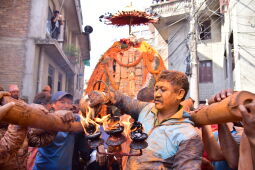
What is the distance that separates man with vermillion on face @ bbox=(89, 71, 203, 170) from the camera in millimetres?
1855

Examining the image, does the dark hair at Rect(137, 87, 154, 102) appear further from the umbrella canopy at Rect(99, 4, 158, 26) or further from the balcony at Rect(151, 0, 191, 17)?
the balcony at Rect(151, 0, 191, 17)

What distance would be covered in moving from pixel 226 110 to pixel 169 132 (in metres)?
0.58

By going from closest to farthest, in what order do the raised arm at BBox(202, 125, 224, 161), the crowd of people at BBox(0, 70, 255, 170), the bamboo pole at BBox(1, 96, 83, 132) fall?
1. the bamboo pole at BBox(1, 96, 83, 132)
2. the crowd of people at BBox(0, 70, 255, 170)
3. the raised arm at BBox(202, 125, 224, 161)

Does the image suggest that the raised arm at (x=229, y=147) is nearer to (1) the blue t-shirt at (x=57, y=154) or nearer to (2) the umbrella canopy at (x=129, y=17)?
(1) the blue t-shirt at (x=57, y=154)

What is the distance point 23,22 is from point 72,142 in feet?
24.2

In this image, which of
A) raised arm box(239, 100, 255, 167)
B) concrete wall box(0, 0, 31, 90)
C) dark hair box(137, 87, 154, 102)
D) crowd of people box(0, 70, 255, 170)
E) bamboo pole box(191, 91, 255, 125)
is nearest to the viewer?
raised arm box(239, 100, 255, 167)

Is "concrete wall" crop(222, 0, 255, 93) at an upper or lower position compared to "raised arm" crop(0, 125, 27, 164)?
upper

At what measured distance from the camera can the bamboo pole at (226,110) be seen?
1.40 metres

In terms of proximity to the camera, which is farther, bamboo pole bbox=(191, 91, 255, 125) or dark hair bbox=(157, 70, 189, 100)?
dark hair bbox=(157, 70, 189, 100)

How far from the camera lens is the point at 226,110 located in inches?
60.5

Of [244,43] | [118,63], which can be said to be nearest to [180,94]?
[118,63]

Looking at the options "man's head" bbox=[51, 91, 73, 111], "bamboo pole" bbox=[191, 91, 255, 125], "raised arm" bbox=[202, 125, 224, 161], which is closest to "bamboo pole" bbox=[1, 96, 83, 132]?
"bamboo pole" bbox=[191, 91, 255, 125]

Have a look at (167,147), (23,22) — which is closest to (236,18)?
(23,22)

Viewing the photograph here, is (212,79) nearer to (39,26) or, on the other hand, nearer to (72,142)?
(39,26)
